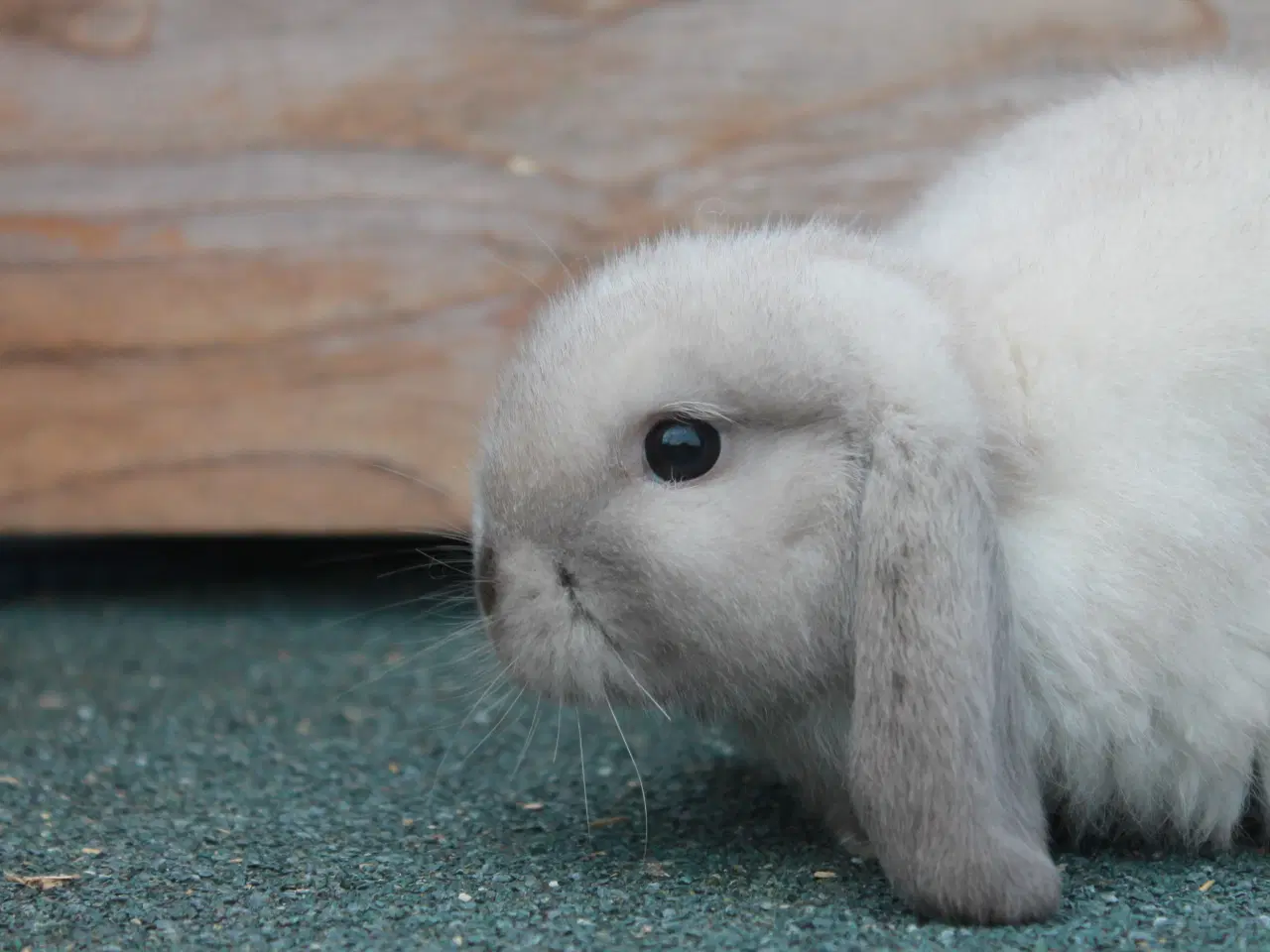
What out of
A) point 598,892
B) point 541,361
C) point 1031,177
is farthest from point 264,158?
point 598,892

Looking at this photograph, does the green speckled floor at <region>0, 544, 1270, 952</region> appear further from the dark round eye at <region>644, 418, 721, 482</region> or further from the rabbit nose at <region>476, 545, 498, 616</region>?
the dark round eye at <region>644, 418, 721, 482</region>

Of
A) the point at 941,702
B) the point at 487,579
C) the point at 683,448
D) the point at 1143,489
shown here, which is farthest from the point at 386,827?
the point at 1143,489

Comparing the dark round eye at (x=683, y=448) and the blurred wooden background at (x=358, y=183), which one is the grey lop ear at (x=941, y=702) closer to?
the dark round eye at (x=683, y=448)

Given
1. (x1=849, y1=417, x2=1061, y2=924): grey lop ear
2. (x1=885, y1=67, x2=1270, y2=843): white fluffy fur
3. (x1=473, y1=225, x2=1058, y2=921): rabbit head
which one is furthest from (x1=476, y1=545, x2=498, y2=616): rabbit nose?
(x1=885, y1=67, x2=1270, y2=843): white fluffy fur

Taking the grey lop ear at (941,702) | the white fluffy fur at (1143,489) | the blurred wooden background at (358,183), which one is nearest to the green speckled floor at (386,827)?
the grey lop ear at (941,702)

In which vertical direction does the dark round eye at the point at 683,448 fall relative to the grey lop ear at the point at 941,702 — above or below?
above

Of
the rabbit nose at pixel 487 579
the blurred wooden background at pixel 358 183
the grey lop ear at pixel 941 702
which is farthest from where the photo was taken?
the blurred wooden background at pixel 358 183

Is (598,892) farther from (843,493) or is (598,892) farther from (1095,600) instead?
(1095,600)

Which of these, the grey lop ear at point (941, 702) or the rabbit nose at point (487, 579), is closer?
the grey lop ear at point (941, 702)
